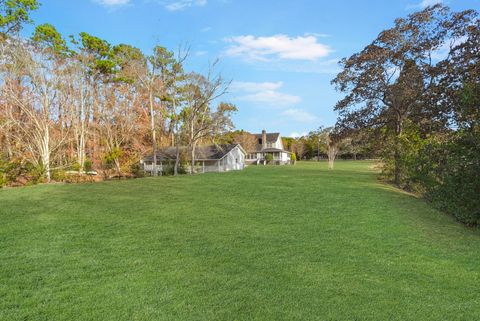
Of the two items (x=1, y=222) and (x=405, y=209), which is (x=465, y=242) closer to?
(x=405, y=209)

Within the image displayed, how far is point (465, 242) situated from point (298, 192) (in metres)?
6.25

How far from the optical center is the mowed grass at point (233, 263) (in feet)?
11.5

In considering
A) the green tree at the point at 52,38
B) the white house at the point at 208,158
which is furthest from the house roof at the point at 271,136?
the green tree at the point at 52,38

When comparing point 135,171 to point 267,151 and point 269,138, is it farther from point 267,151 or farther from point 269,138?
point 269,138

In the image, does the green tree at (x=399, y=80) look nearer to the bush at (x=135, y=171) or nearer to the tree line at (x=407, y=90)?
the tree line at (x=407, y=90)

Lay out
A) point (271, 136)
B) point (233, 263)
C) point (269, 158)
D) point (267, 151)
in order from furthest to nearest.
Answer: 1. point (271, 136)
2. point (267, 151)
3. point (269, 158)
4. point (233, 263)

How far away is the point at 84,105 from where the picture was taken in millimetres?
28094

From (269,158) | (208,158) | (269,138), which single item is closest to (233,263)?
(208,158)

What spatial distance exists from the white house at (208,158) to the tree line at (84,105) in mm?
1824

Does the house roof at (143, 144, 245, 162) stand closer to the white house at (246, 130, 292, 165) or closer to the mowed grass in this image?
the white house at (246, 130, 292, 165)

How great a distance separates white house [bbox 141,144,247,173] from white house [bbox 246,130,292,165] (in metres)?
19.1

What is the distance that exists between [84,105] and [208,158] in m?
15.4

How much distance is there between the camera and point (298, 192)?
12.2 metres

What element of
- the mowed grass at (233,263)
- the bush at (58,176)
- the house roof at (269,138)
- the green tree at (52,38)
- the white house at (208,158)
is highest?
the green tree at (52,38)
